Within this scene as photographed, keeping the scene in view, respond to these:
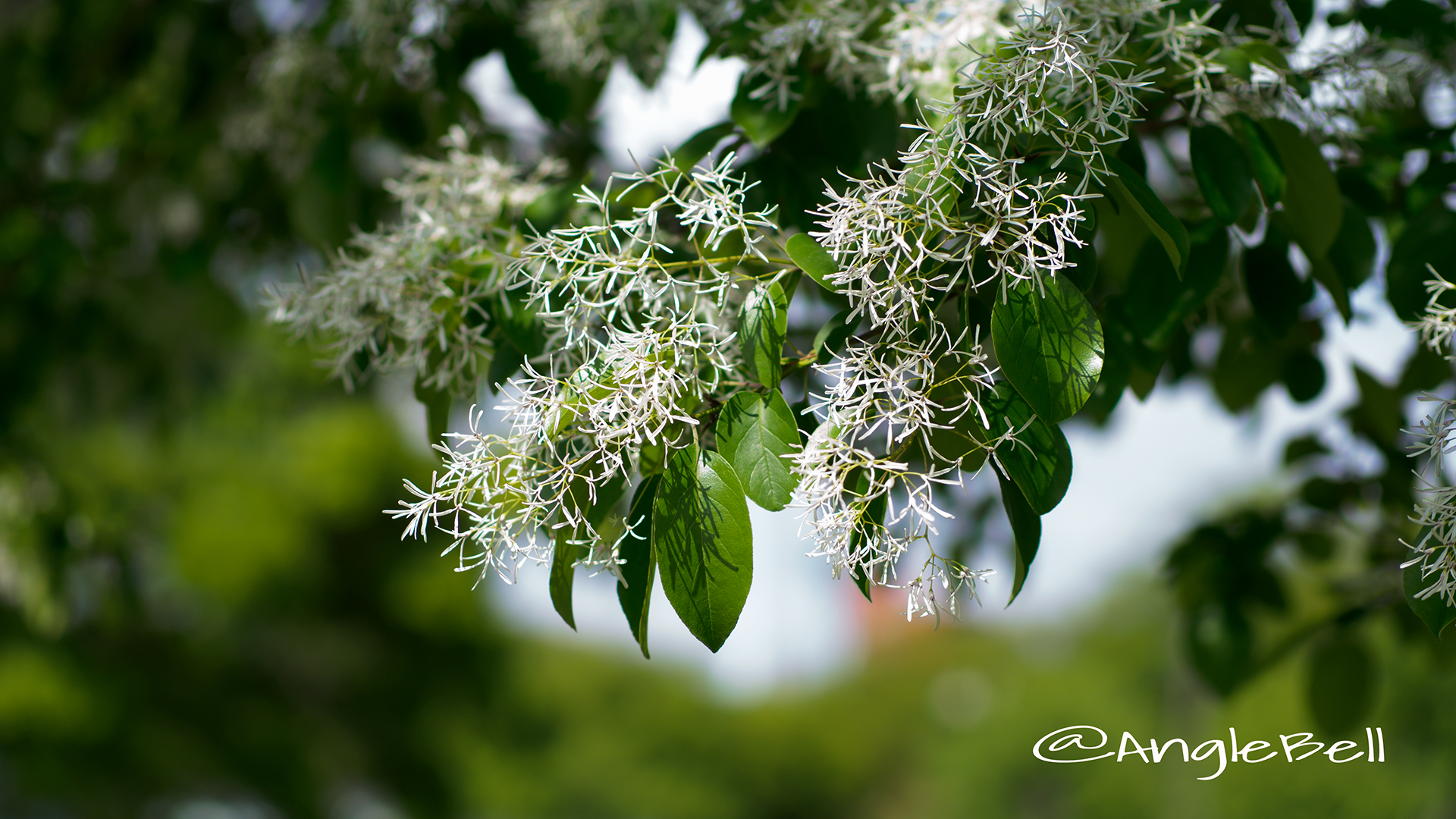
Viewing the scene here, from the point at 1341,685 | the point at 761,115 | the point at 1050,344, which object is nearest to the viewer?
the point at 1050,344

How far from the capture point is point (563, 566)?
720mm

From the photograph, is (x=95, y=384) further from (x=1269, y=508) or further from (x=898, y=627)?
(x=898, y=627)

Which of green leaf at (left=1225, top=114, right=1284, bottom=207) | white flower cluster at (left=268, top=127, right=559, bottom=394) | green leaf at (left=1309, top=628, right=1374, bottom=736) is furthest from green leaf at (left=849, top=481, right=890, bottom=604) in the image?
green leaf at (left=1309, top=628, right=1374, bottom=736)

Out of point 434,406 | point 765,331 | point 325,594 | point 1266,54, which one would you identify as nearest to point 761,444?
point 765,331

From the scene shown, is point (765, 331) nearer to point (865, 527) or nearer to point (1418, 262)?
point (865, 527)

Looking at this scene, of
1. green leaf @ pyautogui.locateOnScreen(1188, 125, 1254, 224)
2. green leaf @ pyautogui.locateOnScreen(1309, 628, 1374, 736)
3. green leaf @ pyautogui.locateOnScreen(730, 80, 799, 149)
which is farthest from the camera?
green leaf @ pyautogui.locateOnScreen(1309, 628, 1374, 736)

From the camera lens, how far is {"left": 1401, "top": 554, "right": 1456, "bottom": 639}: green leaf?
653 mm

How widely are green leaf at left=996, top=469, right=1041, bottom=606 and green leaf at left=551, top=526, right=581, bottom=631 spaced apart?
306mm

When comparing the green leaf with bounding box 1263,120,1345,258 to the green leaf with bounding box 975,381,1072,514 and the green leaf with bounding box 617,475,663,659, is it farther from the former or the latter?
the green leaf with bounding box 617,475,663,659

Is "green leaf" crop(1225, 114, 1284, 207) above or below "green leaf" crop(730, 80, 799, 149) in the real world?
below

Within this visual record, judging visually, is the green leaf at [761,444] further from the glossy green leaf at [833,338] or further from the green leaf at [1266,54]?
the green leaf at [1266,54]

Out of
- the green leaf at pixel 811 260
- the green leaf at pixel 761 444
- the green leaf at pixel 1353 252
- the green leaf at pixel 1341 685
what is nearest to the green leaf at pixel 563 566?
the green leaf at pixel 761 444

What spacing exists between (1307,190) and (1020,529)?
491mm

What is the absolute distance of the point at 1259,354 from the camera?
154 cm
